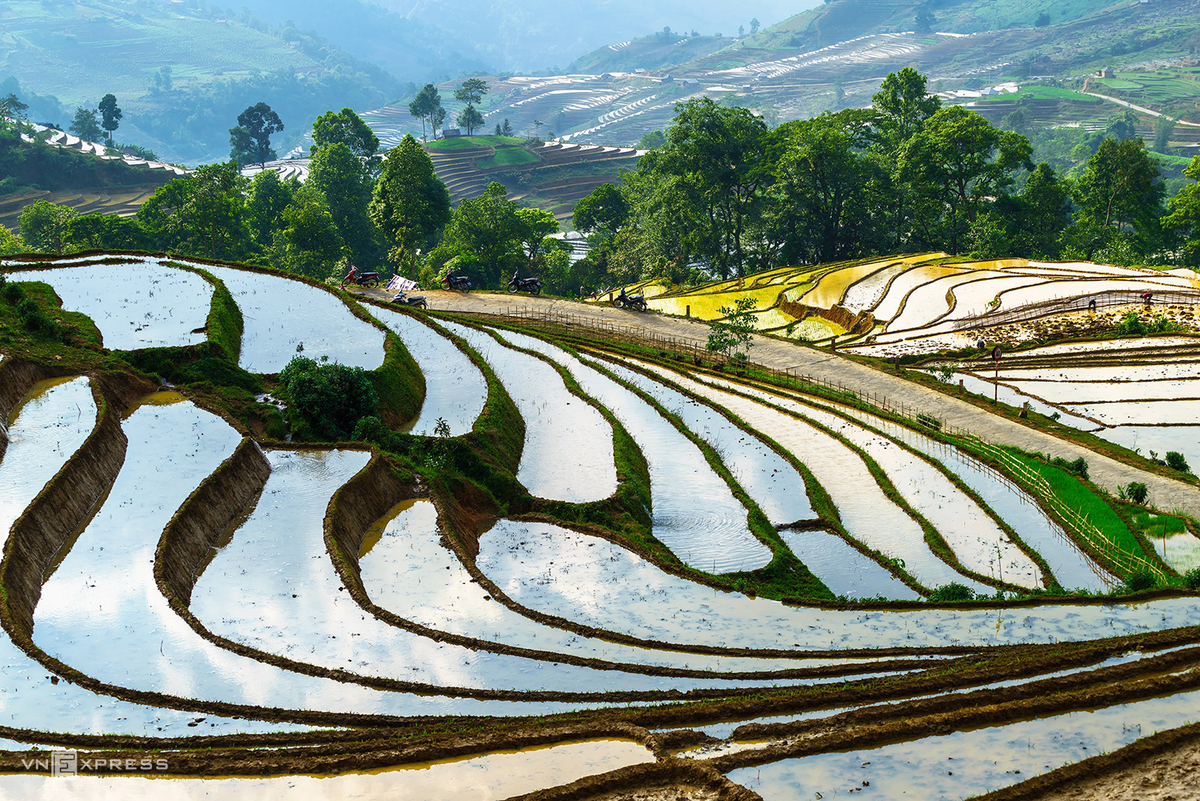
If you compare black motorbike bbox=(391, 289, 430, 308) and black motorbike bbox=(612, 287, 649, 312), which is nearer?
black motorbike bbox=(391, 289, 430, 308)

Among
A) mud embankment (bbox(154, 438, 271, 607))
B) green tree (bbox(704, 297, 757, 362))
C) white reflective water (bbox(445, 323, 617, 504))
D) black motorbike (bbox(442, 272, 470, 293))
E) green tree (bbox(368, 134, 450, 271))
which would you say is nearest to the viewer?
mud embankment (bbox(154, 438, 271, 607))

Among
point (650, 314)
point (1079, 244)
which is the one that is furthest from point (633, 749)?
point (1079, 244)

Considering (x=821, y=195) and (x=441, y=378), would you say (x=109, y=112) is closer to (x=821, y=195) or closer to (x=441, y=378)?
(x=821, y=195)

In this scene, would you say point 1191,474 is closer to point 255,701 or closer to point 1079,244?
point 255,701

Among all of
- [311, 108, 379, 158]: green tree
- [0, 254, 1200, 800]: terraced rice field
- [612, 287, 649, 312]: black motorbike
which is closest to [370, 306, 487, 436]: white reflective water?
[0, 254, 1200, 800]: terraced rice field

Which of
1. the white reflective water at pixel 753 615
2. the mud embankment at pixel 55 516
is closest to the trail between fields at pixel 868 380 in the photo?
the white reflective water at pixel 753 615

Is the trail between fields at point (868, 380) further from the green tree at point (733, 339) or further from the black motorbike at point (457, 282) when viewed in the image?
the black motorbike at point (457, 282)

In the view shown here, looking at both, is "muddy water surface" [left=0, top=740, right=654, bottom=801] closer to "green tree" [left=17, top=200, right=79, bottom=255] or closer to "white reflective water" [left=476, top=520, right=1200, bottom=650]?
"white reflective water" [left=476, top=520, right=1200, bottom=650]

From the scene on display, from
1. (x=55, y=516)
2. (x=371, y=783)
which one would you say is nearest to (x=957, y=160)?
(x=55, y=516)
